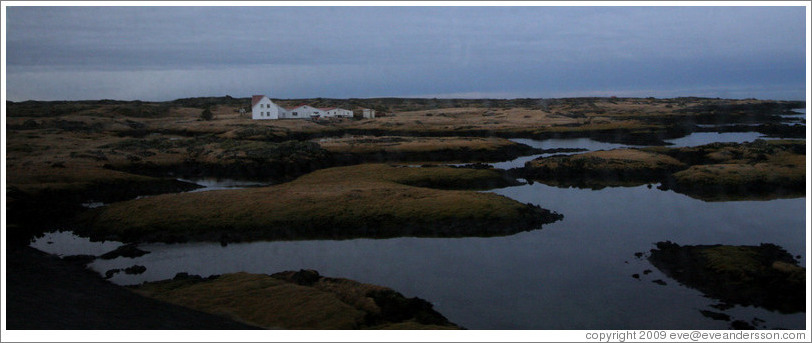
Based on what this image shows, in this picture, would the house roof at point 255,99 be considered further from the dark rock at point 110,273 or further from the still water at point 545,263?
the dark rock at point 110,273

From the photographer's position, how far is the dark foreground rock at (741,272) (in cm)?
2220

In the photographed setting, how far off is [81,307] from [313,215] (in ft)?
49.8

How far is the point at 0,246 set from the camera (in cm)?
2103

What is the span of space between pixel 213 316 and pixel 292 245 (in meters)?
10.6

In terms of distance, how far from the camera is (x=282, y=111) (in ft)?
350

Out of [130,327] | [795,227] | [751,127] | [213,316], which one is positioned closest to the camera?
[130,327]

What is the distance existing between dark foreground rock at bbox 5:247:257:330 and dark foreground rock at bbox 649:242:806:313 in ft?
55.4

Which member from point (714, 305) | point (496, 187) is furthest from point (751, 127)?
point (714, 305)

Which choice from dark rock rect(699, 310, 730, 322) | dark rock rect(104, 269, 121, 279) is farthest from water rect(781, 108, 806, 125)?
dark rock rect(104, 269, 121, 279)

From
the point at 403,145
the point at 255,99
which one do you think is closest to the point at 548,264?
the point at 403,145

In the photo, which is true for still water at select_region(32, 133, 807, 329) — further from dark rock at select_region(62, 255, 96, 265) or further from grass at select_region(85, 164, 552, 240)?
grass at select_region(85, 164, 552, 240)

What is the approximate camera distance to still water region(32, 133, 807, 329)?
2141 centimetres

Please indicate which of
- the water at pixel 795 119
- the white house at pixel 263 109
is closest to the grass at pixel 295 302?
the white house at pixel 263 109

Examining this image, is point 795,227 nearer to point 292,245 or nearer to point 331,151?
point 292,245
